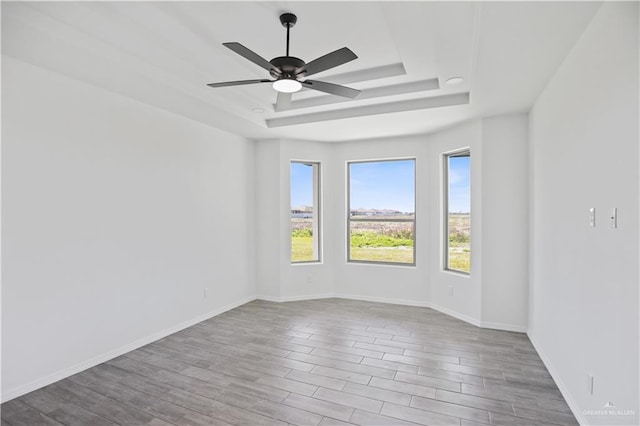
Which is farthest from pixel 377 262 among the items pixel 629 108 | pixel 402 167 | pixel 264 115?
pixel 629 108

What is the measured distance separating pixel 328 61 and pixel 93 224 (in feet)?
8.54

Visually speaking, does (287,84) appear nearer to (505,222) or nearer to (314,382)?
(314,382)

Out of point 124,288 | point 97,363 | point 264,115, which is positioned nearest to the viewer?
point 97,363

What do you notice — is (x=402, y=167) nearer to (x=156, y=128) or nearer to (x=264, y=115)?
(x=264, y=115)

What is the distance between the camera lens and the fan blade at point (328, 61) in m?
2.11

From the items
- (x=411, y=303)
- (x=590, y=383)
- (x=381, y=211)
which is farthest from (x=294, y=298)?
(x=590, y=383)

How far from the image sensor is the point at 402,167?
17.7 feet

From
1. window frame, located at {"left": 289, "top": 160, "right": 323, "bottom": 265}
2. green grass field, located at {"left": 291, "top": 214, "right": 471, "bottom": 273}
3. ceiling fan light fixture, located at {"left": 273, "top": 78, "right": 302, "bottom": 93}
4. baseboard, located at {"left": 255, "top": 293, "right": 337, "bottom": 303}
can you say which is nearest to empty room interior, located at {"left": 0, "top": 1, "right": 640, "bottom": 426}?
ceiling fan light fixture, located at {"left": 273, "top": 78, "right": 302, "bottom": 93}

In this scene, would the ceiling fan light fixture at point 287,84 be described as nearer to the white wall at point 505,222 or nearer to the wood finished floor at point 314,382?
the wood finished floor at point 314,382

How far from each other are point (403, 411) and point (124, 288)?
113 inches

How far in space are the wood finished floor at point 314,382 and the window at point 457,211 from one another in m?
0.96

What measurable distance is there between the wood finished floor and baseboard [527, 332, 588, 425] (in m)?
0.05

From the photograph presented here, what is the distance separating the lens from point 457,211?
4.75 meters

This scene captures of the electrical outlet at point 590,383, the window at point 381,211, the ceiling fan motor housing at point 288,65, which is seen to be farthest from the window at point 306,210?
the electrical outlet at point 590,383
